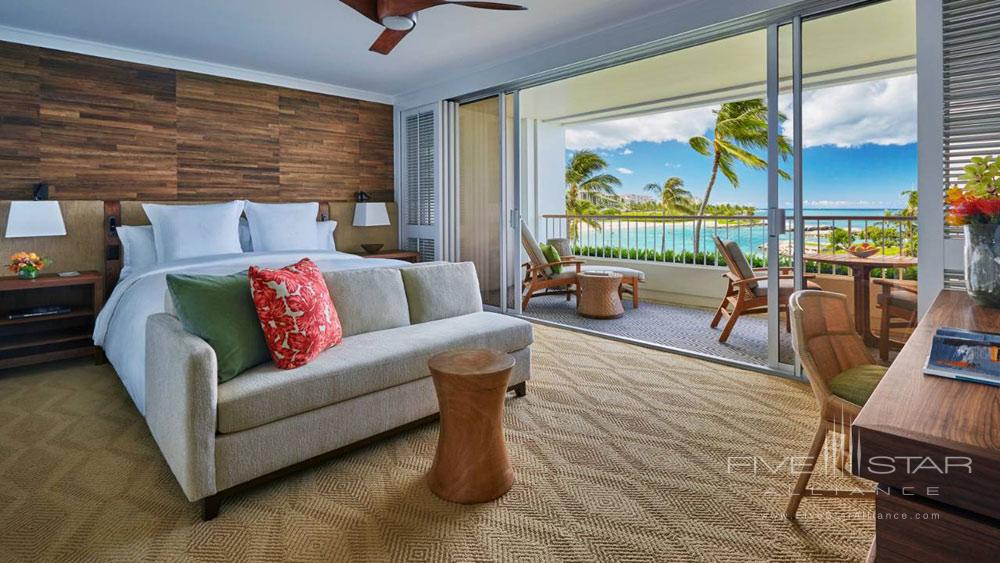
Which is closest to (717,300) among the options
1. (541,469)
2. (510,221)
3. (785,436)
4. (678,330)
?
(678,330)

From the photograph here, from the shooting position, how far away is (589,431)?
8.62ft

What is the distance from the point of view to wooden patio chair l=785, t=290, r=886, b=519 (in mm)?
1731

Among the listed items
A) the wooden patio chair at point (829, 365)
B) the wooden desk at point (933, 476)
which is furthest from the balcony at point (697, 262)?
the wooden desk at point (933, 476)

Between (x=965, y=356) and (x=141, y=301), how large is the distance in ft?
11.7

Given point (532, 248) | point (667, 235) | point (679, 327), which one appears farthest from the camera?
point (667, 235)

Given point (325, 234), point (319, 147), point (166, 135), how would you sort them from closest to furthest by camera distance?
point (166, 135), point (325, 234), point (319, 147)

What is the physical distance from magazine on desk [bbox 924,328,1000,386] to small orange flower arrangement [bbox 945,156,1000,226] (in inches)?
21.0

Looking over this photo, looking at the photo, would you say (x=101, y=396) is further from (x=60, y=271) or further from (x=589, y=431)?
(x=589, y=431)

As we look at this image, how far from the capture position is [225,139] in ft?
16.3

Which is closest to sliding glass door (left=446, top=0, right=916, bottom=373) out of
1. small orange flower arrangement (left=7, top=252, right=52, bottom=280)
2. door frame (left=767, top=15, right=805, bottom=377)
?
door frame (left=767, top=15, right=805, bottom=377)

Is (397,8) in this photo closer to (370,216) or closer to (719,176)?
(370,216)

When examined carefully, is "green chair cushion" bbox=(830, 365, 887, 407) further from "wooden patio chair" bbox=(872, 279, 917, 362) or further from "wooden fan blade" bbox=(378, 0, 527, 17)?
"wooden fan blade" bbox=(378, 0, 527, 17)

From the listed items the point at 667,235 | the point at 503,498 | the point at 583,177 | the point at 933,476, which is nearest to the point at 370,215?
the point at 667,235

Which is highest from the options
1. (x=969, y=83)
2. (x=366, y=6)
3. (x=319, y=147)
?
(x=366, y=6)
